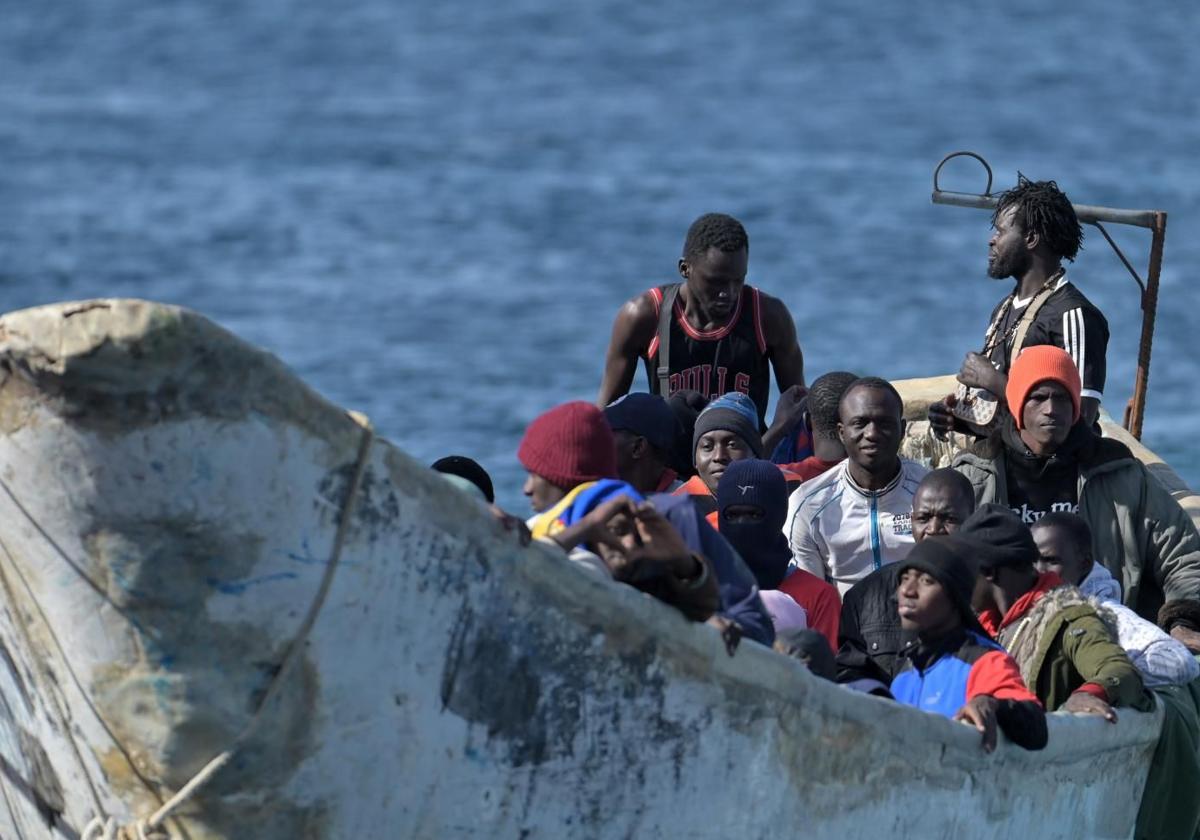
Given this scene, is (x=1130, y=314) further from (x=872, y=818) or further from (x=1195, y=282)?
(x=872, y=818)

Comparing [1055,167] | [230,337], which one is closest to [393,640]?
[230,337]

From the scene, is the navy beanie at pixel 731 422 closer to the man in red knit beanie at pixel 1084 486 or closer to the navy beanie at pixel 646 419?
the navy beanie at pixel 646 419

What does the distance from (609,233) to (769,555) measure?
22704mm

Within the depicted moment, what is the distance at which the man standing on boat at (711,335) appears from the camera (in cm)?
794

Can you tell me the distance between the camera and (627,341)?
821 centimetres

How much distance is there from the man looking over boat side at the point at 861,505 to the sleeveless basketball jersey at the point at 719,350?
118 centimetres

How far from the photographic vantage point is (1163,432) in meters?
20.2

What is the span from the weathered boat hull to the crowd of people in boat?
0.63ft

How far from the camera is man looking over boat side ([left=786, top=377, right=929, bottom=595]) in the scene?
6.80 meters

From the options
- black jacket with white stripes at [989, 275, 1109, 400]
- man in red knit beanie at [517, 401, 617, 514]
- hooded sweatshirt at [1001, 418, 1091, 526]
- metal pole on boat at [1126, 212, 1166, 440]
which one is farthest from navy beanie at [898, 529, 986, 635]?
metal pole on boat at [1126, 212, 1166, 440]

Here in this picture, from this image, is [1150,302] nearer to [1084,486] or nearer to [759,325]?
[759,325]

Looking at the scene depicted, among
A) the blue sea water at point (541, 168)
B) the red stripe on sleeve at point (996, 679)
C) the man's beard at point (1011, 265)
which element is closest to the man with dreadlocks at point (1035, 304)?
the man's beard at point (1011, 265)

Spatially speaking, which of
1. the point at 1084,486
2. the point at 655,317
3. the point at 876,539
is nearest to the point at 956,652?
the point at 876,539

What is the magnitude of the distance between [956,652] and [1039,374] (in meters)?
1.31
